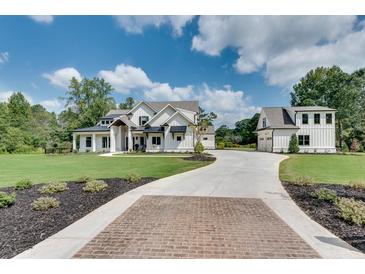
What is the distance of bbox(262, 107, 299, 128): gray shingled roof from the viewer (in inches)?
1048

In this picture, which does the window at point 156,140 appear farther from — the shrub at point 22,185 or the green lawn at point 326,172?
the shrub at point 22,185

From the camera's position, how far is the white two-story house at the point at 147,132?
88.4ft

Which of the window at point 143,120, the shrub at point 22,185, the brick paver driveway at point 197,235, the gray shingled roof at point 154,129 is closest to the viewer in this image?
the brick paver driveway at point 197,235

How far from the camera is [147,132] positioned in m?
27.4

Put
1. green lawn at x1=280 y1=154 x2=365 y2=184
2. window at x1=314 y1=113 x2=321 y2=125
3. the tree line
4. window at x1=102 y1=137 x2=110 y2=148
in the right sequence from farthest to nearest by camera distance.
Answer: the tree line < window at x1=102 y1=137 x2=110 y2=148 < window at x1=314 y1=113 x2=321 y2=125 < green lawn at x1=280 y1=154 x2=365 y2=184

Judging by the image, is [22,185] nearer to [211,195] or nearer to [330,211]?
[211,195]

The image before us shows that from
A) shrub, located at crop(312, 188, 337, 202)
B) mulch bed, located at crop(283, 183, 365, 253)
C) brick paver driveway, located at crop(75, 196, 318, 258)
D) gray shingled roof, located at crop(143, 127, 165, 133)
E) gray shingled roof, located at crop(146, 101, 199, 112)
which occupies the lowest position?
mulch bed, located at crop(283, 183, 365, 253)

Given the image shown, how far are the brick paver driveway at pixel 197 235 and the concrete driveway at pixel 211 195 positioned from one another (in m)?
0.23

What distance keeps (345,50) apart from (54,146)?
35.1m

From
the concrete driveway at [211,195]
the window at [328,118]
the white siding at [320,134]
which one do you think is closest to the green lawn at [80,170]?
the concrete driveway at [211,195]

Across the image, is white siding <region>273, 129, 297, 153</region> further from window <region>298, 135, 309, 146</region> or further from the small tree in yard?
window <region>298, 135, 309, 146</region>

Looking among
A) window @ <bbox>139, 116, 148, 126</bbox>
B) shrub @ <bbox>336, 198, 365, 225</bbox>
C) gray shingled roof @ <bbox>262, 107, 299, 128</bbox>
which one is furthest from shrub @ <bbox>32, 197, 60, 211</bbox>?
gray shingled roof @ <bbox>262, 107, 299, 128</bbox>

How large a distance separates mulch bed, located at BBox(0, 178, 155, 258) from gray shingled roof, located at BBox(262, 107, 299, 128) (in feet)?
79.5
